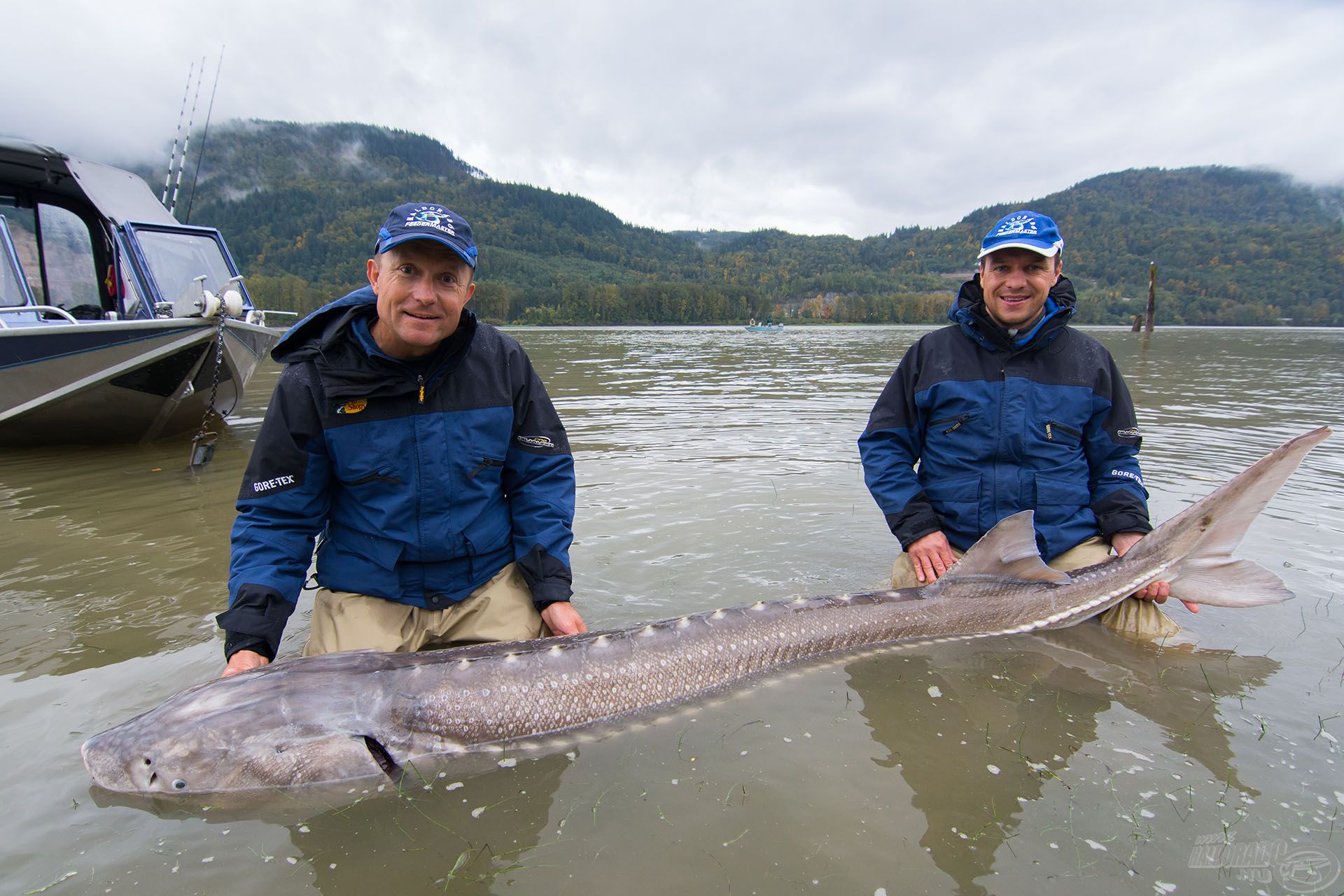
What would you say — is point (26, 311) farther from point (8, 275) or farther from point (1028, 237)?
point (1028, 237)

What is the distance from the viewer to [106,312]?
35.1 ft

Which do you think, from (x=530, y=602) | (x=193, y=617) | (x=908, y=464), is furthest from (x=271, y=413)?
(x=908, y=464)

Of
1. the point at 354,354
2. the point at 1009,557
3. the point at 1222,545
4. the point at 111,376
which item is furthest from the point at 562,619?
the point at 111,376

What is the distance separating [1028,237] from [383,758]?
13.5 ft

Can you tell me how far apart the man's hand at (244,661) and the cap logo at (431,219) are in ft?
6.35

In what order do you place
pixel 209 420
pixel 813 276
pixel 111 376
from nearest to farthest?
pixel 111 376, pixel 209 420, pixel 813 276

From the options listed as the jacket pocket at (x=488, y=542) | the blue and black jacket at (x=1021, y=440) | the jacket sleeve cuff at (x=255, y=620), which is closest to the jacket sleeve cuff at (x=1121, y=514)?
the blue and black jacket at (x=1021, y=440)

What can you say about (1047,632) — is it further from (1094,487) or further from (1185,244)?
(1185,244)

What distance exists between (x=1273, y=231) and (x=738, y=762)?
21473cm

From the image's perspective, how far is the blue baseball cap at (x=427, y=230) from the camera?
2979 mm

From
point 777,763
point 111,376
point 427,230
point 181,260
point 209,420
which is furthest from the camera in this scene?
point 209,420

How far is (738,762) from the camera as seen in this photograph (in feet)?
9.23

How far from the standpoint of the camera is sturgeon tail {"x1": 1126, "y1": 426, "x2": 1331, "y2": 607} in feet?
12.1

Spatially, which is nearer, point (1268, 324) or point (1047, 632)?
point (1047, 632)
